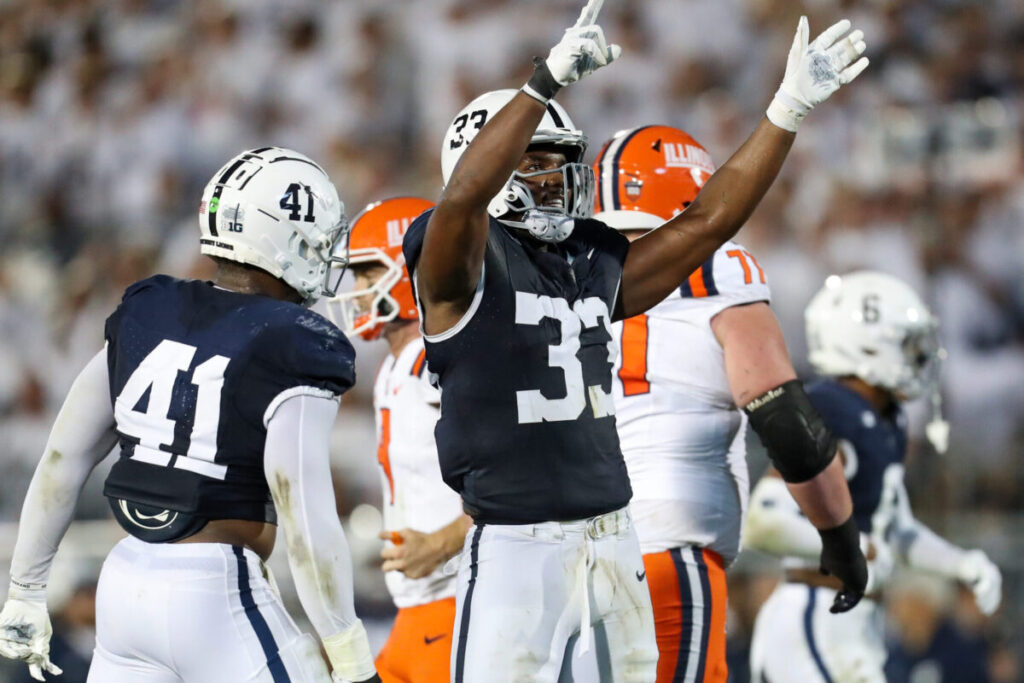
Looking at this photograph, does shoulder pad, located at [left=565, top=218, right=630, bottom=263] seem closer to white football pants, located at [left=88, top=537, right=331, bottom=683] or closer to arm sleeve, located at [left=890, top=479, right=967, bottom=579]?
white football pants, located at [left=88, top=537, right=331, bottom=683]

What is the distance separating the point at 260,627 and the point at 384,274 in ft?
5.54

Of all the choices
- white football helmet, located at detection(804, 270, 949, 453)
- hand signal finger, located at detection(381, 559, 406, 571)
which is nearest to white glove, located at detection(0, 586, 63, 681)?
hand signal finger, located at detection(381, 559, 406, 571)

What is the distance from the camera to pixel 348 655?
279 centimetres

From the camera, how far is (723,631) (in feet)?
11.7

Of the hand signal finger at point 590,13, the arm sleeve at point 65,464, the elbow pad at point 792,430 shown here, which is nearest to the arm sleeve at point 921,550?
the elbow pad at point 792,430

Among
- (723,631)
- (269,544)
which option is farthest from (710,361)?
(269,544)

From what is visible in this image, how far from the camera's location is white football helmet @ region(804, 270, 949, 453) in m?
4.69

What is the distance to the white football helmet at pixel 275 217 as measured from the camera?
3.07m

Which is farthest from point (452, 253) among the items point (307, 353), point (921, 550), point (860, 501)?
point (921, 550)

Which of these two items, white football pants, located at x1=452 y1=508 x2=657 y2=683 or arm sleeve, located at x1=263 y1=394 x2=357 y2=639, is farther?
arm sleeve, located at x1=263 y1=394 x2=357 y2=639

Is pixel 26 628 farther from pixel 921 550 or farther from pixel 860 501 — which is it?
pixel 921 550

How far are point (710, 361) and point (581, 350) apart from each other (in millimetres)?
788

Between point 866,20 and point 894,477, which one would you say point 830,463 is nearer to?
point 894,477

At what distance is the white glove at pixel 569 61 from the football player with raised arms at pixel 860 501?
2307 mm
